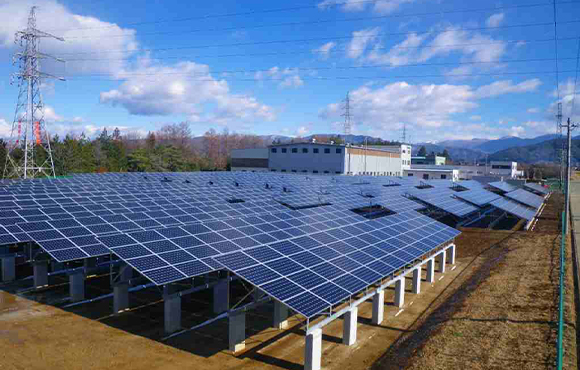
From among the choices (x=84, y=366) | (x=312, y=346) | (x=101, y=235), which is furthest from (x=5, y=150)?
(x=312, y=346)

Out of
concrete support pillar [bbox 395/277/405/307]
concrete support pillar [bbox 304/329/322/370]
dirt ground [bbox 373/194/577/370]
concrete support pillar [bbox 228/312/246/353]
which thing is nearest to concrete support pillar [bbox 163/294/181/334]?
concrete support pillar [bbox 228/312/246/353]

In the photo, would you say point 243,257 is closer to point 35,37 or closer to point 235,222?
point 235,222

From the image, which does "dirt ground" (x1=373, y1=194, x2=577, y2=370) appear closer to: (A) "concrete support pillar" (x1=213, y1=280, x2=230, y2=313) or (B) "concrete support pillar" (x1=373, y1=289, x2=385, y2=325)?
(B) "concrete support pillar" (x1=373, y1=289, x2=385, y2=325)

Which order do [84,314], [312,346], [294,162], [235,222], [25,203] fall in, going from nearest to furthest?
1. [312,346]
2. [84,314]
3. [235,222]
4. [25,203]
5. [294,162]

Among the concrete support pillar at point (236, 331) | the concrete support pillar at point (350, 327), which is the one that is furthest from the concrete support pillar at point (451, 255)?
the concrete support pillar at point (236, 331)

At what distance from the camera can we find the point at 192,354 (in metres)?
13.8

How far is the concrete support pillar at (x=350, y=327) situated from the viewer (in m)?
14.4

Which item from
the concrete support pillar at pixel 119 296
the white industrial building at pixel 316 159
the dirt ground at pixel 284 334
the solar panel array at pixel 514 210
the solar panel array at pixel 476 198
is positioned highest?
the white industrial building at pixel 316 159

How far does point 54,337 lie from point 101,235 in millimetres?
4296

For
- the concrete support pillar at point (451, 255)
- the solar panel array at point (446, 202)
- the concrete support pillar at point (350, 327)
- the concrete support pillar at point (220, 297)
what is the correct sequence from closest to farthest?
the concrete support pillar at point (350, 327) < the concrete support pillar at point (220, 297) < the concrete support pillar at point (451, 255) < the solar panel array at point (446, 202)

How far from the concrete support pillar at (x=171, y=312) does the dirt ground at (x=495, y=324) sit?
7.71 meters

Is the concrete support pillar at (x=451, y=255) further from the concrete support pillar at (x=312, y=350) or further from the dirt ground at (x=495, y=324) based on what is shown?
the concrete support pillar at (x=312, y=350)

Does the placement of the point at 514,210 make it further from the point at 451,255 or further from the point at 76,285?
the point at 76,285

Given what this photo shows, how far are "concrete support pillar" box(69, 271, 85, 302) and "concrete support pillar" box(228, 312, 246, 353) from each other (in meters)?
8.76
